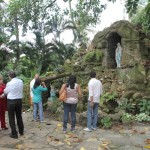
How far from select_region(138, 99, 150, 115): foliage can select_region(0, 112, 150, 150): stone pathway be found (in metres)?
1.44

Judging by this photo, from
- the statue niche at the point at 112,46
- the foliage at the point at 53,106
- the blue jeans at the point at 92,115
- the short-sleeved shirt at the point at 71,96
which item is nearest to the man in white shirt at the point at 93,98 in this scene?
the blue jeans at the point at 92,115

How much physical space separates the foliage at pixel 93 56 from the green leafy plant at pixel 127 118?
16.9ft

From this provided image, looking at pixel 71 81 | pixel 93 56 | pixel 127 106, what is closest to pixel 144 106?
pixel 127 106

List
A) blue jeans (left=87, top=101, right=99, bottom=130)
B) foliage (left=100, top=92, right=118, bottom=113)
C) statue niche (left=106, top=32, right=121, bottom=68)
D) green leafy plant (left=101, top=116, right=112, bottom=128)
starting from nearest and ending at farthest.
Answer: blue jeans (left=87, top=101, right=99, bottom=130) < green leafy plant (left=101, top=116, right=112, bottom=128) < foliage (left=100, top=92, right=118, bottom=113) < statue niche (left=106, top=32, right=121, bottom=68)

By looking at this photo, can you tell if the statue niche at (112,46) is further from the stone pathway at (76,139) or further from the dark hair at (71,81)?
the dark hair at (71,81)

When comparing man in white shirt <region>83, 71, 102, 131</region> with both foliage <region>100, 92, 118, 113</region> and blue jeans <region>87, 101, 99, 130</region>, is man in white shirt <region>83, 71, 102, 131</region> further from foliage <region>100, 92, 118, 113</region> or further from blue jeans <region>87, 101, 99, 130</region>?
foliage <region>100, 92, 118, 113</region>

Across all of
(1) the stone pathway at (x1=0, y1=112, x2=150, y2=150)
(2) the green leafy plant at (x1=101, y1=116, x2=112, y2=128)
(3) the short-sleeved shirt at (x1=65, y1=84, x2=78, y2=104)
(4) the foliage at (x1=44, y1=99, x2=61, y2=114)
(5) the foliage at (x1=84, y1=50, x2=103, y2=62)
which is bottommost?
(1) the stone pathway at (x1=0, y1=112, x2=150, y2=150)

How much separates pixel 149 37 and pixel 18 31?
1195 centimetres

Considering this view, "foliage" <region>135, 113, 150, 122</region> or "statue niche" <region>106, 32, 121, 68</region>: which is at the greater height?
"statue niche" <region>106, 32, 121, 68</region>

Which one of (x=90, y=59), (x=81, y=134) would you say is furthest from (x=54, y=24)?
(x=81, y=134)

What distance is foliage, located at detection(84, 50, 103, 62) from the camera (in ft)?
51.5

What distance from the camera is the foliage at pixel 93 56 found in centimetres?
1569

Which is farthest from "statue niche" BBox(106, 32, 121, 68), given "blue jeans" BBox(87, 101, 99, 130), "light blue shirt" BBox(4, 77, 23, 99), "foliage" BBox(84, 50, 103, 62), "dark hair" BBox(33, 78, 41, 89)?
"light blue shirt" BBox(4, 77, 23, 99)

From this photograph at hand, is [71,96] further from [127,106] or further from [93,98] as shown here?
[127,106]
